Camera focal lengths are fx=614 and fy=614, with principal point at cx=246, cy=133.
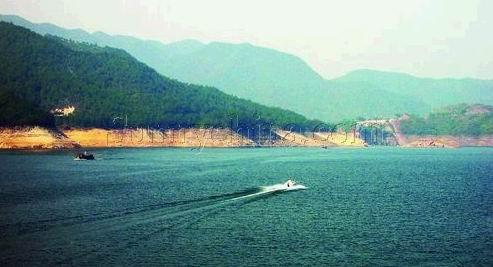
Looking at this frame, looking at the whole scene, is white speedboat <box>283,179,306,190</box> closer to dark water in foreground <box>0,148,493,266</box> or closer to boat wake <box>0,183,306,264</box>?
dark water in foreground <box>0,148,493,266</box>

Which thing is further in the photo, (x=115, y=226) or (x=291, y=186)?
(x=291, y=186)

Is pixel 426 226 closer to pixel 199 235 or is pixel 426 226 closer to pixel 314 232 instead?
pixel 314 232

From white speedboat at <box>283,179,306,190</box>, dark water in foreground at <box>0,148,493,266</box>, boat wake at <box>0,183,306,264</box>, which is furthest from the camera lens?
white speedboat at <box>283,179,306,190</box>

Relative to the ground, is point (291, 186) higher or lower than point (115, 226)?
higher

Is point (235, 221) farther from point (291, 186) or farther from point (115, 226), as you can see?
point (291, 186)

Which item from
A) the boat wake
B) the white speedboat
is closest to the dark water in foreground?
the boat wake

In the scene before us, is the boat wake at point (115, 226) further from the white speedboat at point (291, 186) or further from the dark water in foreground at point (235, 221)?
the white speedboat at point (291, 186)

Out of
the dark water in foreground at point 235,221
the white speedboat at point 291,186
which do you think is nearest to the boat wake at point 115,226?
the dark water in foreground at point 235,221

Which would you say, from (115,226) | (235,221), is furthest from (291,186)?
(115,226)

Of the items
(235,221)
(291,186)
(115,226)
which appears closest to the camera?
(115,226)
